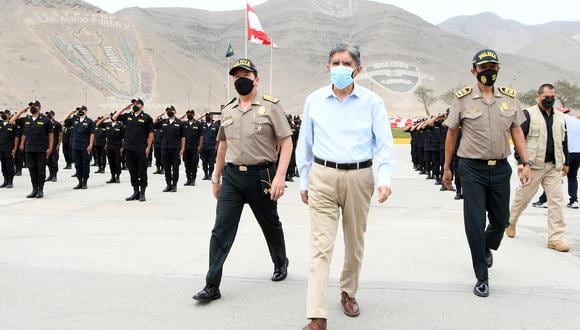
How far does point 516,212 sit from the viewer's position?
6.43m

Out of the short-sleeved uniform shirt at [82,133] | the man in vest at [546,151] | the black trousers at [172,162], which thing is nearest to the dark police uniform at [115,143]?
the short-sleeved uniform shirt at [82,133]

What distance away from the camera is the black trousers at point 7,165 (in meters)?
12.2

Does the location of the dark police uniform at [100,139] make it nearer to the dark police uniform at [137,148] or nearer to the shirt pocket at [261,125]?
the dark police uniform at [137,148]

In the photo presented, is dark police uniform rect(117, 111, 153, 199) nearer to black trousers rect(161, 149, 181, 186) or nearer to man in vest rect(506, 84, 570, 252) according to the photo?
black trousers rect(161, 149, 181, 186)

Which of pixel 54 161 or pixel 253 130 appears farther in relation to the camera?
pixel 54 161

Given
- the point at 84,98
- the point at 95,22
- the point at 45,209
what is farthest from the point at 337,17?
the point at 45,209

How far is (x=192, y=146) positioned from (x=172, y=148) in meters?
1.70

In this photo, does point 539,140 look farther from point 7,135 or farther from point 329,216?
point 7,135

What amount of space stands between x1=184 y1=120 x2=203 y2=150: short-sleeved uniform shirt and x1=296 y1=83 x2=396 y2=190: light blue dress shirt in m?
10.1

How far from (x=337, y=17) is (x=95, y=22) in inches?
3302

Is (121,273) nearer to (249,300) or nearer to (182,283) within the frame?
(182,283)

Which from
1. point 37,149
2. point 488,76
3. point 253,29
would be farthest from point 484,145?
point 253,29

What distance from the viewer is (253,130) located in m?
4.29

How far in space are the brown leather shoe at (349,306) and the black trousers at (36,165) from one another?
824 cm
